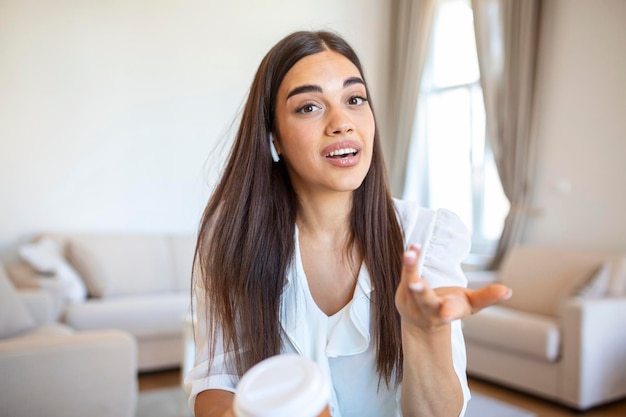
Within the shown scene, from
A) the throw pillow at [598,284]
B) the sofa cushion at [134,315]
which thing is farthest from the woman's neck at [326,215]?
the sofa cushion at [134,315]

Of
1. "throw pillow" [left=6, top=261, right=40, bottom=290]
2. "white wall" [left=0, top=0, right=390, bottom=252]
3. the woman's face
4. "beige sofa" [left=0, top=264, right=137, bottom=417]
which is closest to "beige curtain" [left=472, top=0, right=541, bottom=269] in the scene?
"white wall" [left=0, top=0, right=390, bottom=252]

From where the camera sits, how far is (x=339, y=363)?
3.80ft

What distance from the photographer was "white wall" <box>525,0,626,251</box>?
4.21 m

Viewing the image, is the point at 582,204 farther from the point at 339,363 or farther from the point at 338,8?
the point at 339,363

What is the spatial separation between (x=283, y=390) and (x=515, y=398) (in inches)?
134

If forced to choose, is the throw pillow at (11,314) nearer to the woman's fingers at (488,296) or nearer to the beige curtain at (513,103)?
the woman's fingers at (488,296)

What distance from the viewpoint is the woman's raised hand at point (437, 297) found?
765 millimetres

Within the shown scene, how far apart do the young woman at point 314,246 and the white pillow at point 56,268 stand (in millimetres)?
3119

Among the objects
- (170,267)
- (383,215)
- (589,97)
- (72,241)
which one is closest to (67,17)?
(72,241)

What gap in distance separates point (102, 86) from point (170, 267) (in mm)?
1511

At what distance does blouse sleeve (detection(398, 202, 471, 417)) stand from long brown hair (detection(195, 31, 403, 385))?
42mm

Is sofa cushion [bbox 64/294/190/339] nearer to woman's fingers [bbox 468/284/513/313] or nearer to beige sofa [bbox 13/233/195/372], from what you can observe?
beige sofa [bbox 13/233/195/372]

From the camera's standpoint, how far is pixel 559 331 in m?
Result: 3.47

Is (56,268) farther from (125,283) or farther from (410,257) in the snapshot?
(410,257)
